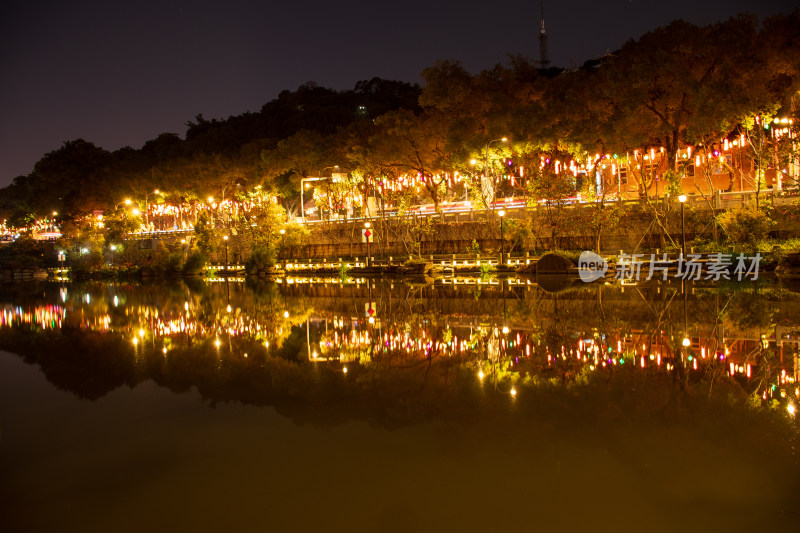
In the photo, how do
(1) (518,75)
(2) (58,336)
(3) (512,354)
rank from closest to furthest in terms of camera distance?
(3) (512,354)
(2) (58,336)
(1) (518,75)

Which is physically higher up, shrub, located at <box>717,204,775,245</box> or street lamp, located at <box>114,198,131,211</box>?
street lamp, located at <box>114,198,131,211</box>

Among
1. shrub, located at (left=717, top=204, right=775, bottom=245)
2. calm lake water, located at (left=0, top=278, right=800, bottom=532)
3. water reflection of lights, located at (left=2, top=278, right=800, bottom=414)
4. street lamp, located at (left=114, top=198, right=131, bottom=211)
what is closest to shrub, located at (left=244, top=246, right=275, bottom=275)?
water reflection of lights, located at (left=2, top=278, right=800, bottom=414)

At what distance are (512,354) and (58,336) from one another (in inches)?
416


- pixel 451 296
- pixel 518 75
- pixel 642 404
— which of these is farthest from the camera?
pixel 518 75

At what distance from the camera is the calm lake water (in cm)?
448

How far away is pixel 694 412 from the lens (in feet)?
20.7

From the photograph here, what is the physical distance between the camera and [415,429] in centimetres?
615

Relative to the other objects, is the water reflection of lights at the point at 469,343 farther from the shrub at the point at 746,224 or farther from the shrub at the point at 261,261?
the shrub at the point at 261,261

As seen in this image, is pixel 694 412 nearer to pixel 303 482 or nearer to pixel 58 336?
pixel 303 482

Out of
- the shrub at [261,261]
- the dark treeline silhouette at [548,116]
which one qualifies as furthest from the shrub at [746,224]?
the shrub at [261,261]

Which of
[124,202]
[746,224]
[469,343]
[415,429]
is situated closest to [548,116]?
[746,224]

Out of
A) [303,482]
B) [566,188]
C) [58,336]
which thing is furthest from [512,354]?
[566,188]

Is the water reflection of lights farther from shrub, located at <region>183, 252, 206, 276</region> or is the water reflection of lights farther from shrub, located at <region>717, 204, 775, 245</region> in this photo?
shrub, located at <region>183, 252, 206, 276</region>

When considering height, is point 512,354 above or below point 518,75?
below
